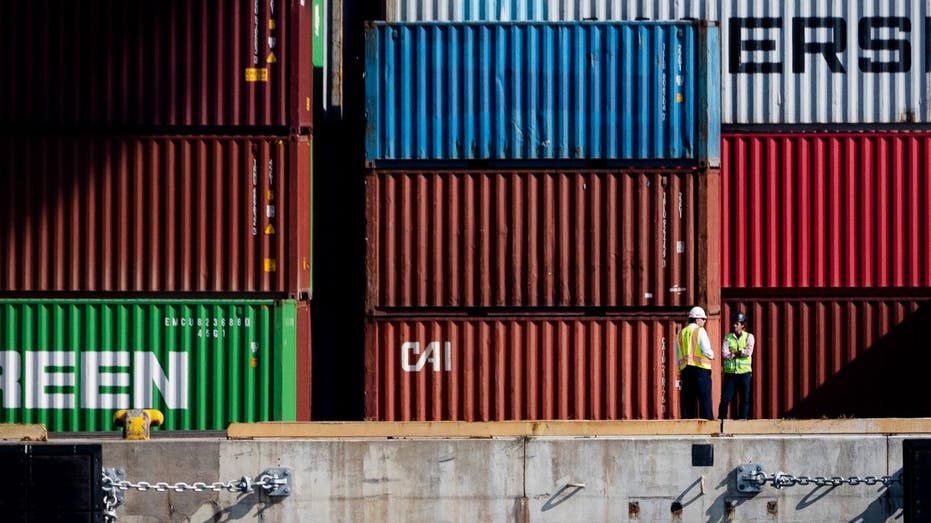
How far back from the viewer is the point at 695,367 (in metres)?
16.3

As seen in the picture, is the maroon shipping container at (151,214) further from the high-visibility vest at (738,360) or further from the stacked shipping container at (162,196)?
the high-visibility vest at (738,360)

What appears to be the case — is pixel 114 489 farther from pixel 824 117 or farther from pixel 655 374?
pixel 824 117

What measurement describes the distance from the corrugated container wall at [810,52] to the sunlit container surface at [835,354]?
2.67 meters

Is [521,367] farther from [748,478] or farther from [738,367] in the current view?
[748,478]

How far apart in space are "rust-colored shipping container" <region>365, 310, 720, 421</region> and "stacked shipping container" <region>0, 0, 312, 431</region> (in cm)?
131

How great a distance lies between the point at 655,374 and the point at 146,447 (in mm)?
6758

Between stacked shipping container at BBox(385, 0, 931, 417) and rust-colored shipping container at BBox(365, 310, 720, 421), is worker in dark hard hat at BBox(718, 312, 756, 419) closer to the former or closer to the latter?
rust-colored shipping container at BBox(365, 310, 720, 421)

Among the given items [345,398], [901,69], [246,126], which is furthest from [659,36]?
[345,398]

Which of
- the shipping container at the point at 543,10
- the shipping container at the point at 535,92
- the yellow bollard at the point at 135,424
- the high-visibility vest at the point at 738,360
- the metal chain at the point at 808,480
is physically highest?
the shipping container at the point at 543,10

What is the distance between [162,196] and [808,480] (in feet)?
29.0

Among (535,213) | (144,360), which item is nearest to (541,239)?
(535,213)

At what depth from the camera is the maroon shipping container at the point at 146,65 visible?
56.3ft

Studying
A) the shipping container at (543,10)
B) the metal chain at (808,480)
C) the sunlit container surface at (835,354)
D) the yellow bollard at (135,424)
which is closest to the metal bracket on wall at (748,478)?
the metal chain at (808,480)

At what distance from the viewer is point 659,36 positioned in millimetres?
17344
